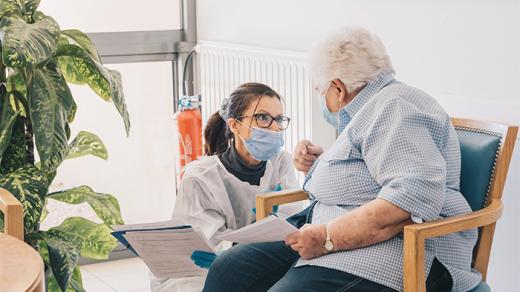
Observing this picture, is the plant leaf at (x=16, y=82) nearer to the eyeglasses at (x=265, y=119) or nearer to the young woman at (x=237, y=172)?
the young woman at (x=237, y=172)

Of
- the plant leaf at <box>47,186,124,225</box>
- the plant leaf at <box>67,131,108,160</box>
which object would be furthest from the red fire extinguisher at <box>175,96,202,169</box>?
the plant leaf at <box>47,186,124,225</box>

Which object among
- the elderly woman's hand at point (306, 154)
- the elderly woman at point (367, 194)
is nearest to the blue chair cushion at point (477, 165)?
the elderly woman at point (367, 194)

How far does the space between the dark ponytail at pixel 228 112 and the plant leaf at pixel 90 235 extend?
46cm

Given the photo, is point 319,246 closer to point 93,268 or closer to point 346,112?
point 346,112

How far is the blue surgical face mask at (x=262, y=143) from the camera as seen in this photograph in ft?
9.96

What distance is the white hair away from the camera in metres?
2.53

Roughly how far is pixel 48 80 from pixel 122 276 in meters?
1.70

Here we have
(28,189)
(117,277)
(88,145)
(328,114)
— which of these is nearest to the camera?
(328,114)

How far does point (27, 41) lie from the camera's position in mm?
2750

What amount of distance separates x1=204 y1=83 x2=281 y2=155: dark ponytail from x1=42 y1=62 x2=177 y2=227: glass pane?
4.53ft

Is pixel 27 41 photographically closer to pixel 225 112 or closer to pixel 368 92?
pixel 225 112

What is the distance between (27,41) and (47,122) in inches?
9.9

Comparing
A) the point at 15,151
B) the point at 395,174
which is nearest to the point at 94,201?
the point at 15,151

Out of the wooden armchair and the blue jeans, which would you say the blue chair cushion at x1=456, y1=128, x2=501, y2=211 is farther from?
the blue jeans
